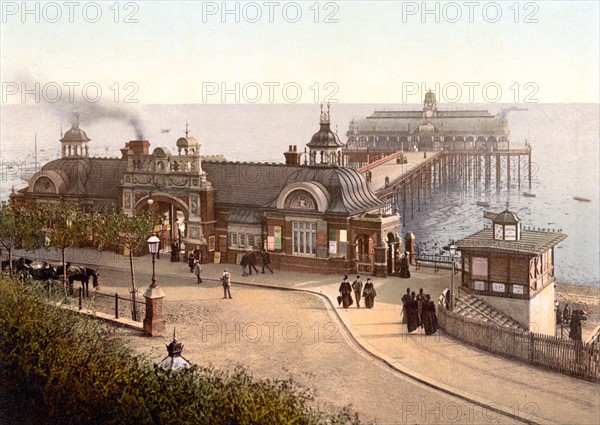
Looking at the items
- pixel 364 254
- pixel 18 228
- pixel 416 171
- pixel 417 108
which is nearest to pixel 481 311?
pixel 364 254

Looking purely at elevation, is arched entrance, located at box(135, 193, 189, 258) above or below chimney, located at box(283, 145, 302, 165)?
below

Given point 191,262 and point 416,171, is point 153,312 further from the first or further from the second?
point 416,171

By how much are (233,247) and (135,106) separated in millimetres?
6602

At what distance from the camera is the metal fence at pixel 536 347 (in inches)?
678

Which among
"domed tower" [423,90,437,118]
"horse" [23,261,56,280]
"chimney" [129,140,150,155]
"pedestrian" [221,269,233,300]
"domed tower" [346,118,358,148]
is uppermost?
"domed tower" [423,90,437,118]

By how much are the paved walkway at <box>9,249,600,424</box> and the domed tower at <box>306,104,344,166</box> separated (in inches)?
307

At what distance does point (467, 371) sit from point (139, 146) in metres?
21.4

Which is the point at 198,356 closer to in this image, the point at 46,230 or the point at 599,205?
the point at 46,230

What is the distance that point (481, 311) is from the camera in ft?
75.2

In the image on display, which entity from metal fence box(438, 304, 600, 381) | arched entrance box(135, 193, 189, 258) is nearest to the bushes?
metal fence box(438, 304, 600, 381)

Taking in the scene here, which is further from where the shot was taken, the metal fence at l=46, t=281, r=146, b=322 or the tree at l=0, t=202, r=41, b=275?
the tree at l=0, t=202, r=41, b=275

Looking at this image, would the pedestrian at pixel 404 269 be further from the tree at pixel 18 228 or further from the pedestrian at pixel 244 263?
the tree at pixel 18 228

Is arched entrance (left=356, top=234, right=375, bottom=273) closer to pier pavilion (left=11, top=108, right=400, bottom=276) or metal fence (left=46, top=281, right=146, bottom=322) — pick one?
pier pavilion (left=11, top=108, right=400, bottom=276)

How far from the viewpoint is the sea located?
27.6 meters
